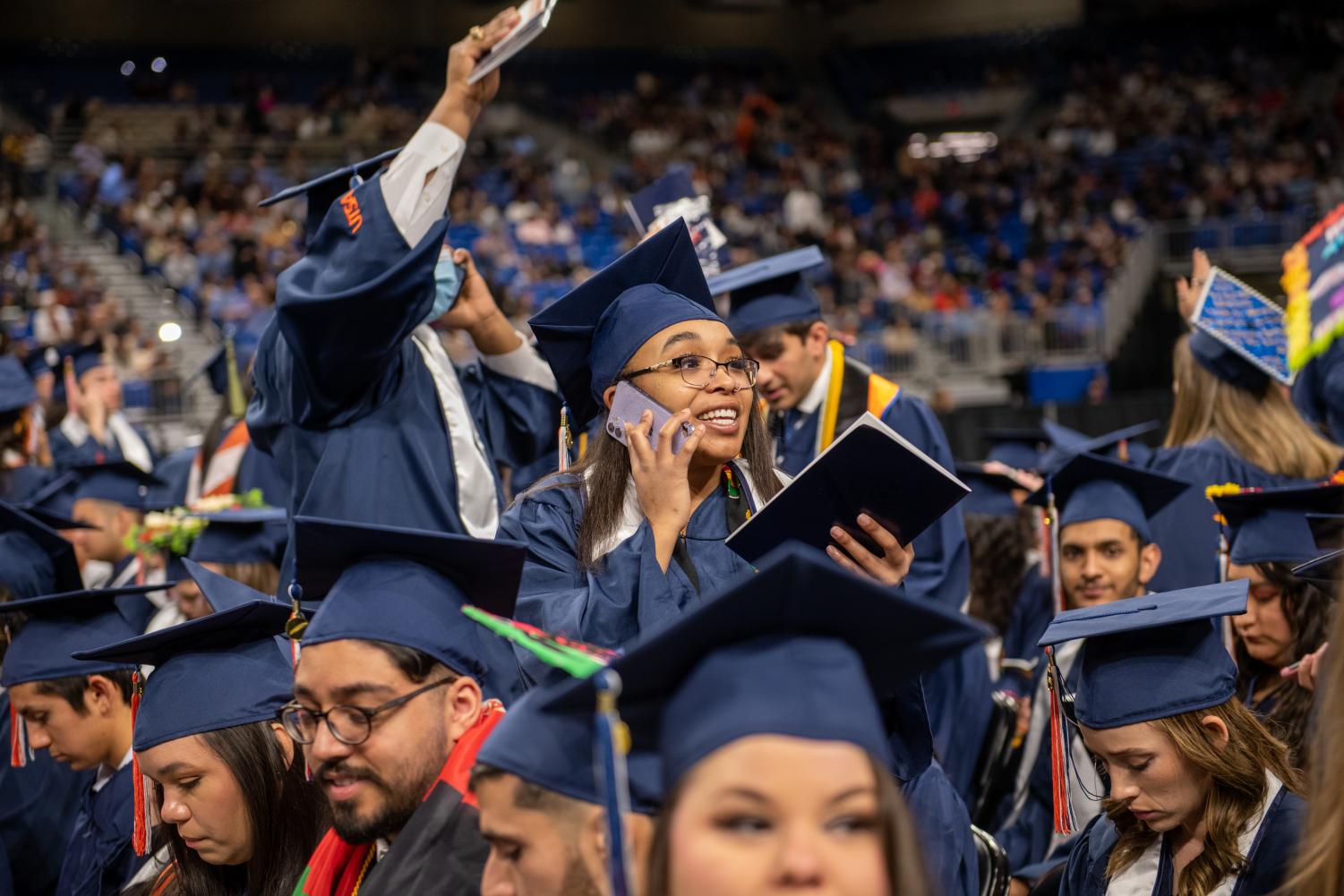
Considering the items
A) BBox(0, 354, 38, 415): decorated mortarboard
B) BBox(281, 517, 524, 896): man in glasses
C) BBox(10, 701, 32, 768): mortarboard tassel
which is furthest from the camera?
BBox(0, 354, 38, 415): decorated mortarboard

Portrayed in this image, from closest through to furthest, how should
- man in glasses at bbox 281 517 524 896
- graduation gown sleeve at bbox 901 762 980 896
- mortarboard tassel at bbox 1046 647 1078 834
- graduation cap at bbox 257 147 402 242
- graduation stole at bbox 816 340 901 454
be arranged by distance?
man in glasses at bbox 281 517 524 896, graduation gown sleeve at bbox 901 762 980 896, mortarboard tassel at bbox 1046 647 1078 834, graduation cap at bbox 257 147 402 242, graduation stole at bbox 816 340 901 454

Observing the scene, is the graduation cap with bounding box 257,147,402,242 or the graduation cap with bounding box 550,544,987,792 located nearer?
the graduation cap with bounding box 550,544,987,792

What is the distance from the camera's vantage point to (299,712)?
242 cm

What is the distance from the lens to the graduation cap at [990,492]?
6.23 m

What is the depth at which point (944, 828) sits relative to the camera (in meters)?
3.00

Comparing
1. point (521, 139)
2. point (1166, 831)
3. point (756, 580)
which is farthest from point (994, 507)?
point (521, 139)

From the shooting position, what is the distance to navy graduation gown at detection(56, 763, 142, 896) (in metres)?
3.58

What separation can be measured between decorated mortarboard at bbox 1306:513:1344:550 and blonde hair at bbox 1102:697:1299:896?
1264mm

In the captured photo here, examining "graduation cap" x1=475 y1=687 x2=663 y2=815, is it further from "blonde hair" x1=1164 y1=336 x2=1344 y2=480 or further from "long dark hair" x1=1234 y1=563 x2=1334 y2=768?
"blonde hair" x1=1164 y1=336 x2=1344 y2=480

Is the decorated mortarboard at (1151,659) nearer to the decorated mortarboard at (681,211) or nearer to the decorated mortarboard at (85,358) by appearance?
the decorated mortarboard at (681,211)

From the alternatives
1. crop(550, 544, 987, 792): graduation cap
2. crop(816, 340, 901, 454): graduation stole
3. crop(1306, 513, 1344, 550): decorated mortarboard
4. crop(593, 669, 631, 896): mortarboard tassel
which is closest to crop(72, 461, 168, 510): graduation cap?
crop(816, 340, 901, 454): graduation stole

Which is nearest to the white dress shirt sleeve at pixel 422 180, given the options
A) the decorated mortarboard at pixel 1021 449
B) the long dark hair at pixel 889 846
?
the long dark hair at pixel 889 846

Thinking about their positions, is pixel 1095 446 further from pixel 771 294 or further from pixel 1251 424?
pixel 771 294

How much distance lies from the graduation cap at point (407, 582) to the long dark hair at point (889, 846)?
2.81 feet
